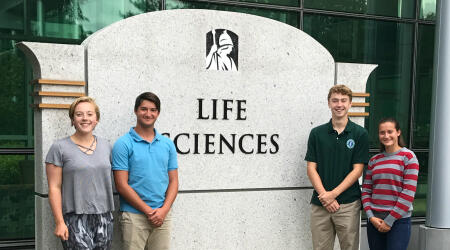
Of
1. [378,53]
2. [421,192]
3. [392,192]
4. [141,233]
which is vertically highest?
[378,53]

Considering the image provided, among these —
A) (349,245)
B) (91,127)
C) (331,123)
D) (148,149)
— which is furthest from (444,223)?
(91,127)

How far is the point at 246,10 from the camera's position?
22.7 ft

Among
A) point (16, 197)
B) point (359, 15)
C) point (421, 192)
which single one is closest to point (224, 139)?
point (16, 197)

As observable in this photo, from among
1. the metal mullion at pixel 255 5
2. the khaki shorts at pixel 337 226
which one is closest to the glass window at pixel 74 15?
the metal mullion at pixel 255 5

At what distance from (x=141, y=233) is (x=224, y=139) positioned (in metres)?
1.20

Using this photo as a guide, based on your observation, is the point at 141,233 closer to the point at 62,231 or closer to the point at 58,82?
the point at 62,231

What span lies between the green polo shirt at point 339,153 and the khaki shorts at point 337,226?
10cm

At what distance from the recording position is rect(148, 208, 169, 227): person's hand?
389cm

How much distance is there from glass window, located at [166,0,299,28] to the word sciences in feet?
7.80

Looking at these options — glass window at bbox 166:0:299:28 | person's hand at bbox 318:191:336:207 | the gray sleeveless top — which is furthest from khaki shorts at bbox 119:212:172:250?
glass window at bbox 166:0:299:28

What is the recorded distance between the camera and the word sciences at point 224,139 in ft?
14.9

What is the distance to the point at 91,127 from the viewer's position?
3580 mm

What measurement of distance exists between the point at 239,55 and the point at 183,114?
767mm

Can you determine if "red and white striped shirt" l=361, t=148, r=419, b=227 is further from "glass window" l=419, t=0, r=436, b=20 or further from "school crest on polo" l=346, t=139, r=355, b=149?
"glass window" l=419, t=0, r=436, b=20
